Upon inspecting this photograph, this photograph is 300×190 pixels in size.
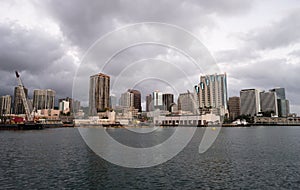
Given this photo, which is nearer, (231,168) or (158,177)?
(158,177)

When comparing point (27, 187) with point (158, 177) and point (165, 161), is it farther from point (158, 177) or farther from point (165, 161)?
point (165, 161)

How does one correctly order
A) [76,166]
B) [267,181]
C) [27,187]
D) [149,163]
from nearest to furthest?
[27,187] → [267,181] → [76,166] → [149,163]

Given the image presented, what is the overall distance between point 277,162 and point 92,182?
3061 cm

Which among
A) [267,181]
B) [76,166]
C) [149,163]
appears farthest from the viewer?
[149,163]

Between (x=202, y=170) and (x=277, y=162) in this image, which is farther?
(x=277, y=162)

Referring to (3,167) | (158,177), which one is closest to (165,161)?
(158,177)

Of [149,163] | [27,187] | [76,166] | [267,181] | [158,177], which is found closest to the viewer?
[27,187]

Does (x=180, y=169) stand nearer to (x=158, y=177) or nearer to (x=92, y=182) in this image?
(x=158, y=177)

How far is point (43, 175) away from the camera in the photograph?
102 feet

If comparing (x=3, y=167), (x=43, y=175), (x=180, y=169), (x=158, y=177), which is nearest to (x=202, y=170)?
(x=180, y=169)

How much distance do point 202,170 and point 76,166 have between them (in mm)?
19168

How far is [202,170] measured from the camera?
34.2m

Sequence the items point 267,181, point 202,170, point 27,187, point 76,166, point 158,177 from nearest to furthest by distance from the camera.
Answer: point 27,187
point 267,181
point 158,177
point 202,170
point 76,166

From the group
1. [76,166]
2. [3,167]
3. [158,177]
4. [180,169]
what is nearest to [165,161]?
[180,169]
